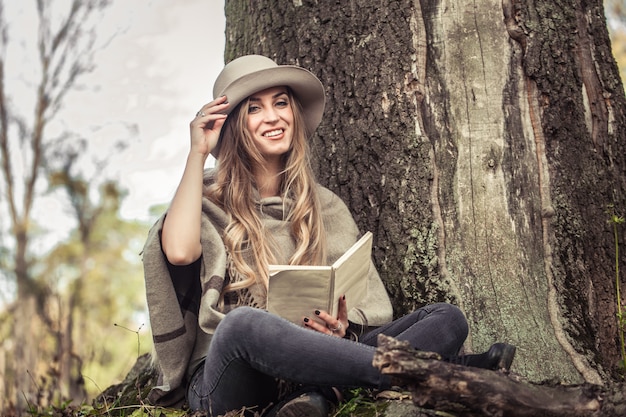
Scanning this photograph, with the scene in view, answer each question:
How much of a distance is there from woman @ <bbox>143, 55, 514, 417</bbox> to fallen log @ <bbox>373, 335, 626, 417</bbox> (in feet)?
1.07

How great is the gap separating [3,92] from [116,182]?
2876 mm

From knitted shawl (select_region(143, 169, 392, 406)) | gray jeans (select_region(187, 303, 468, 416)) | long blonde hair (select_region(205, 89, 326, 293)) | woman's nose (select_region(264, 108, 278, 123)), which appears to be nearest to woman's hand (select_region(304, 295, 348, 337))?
gray jeans (select_region(187, 303, 468, 416))

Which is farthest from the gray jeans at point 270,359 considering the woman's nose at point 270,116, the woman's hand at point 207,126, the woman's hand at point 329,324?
the woman's nose at point 270,116

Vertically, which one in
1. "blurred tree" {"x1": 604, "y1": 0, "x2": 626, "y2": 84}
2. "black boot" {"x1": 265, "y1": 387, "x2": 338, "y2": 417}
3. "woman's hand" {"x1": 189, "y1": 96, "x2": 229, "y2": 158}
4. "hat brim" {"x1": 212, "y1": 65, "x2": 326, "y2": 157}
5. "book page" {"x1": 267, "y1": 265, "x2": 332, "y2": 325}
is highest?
"blurred tree" {"x1": 604, "y1": 0, "x2": 626, "y2": 84}

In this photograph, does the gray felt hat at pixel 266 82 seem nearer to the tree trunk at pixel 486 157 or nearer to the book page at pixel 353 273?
the tree trunk at pixel 486 157

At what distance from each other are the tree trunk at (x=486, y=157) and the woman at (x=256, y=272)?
0.25 metres

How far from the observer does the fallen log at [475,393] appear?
→ 2365 millimetres

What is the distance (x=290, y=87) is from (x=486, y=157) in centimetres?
100

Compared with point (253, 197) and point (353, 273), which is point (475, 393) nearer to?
point (353, 273)

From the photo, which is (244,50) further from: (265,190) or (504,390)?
(504,390)

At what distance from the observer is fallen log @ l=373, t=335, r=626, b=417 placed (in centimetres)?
237

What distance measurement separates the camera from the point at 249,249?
135 inches

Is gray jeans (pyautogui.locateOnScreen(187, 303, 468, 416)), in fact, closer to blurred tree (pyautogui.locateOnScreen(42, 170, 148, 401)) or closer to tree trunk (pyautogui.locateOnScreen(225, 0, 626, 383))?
tree trunk (pyautogui.locateOnScreen(225, 0, 626, 383))

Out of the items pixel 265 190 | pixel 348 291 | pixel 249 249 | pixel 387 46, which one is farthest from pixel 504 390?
pixel 387 46
